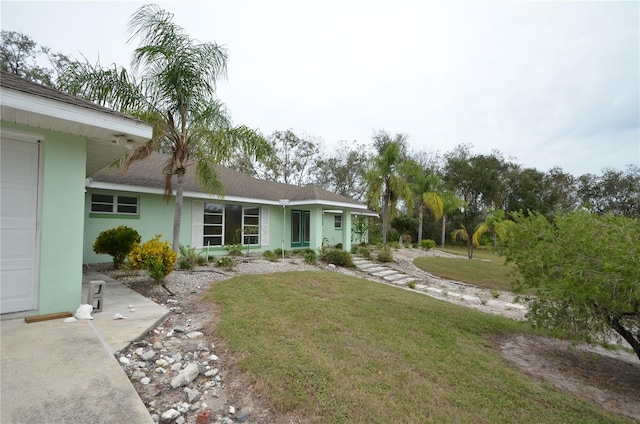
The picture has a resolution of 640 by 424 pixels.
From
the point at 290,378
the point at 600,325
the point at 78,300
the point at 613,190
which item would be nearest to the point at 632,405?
the point at 600,325

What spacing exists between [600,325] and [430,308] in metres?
3.12

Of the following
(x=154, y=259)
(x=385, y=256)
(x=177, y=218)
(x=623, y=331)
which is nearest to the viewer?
(x=623, y=331)

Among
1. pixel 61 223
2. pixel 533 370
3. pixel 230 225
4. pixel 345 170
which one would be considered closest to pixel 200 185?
pixel 230 225

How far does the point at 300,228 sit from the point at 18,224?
12553 millimetres

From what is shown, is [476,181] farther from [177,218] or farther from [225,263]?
[177,218]

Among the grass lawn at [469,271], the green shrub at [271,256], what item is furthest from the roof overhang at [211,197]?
the grass lawn at [469,271]

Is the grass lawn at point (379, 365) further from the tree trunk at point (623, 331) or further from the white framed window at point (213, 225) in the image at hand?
the white framed window at point (213, 225)

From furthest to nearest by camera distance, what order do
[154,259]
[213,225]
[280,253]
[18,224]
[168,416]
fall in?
[280,253] < [213,225] < [154,259] < [18,224] < [168,416]

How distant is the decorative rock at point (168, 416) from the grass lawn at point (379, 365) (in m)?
0.76

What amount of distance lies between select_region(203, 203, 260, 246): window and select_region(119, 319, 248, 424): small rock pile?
28.0 ft

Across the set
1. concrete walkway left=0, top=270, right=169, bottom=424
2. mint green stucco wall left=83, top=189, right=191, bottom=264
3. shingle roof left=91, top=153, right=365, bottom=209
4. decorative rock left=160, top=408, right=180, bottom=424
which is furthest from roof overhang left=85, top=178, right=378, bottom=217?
decorative rock left=160, top=408, right=180, bottom=424

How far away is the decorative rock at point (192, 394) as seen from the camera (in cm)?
272

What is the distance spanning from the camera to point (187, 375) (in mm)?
3018

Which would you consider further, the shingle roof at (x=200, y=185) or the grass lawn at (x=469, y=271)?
the grass lawn at (x=469, y=271)
